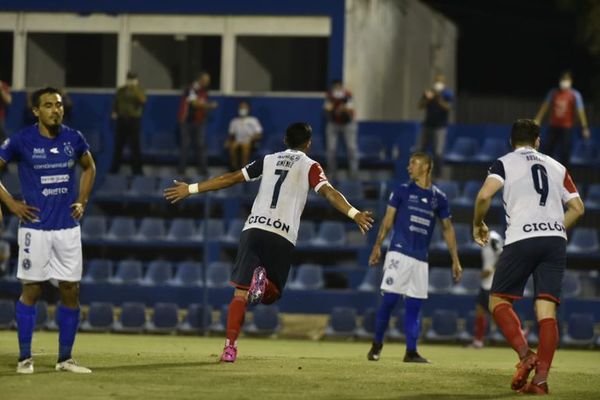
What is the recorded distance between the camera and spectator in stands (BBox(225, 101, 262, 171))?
2784 centimetres

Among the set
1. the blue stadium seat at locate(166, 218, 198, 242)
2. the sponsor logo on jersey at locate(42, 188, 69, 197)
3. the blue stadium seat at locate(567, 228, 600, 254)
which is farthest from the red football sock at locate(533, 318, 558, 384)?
the blue stadium seat at locate(166, 218, 198, 242)

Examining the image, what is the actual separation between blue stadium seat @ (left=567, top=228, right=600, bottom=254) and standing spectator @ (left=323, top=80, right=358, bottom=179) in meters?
4.49

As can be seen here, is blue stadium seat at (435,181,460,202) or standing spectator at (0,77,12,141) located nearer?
blue stadium seat at (435,181,460,202)

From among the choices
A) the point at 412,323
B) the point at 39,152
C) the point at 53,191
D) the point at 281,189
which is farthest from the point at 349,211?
the point at 412,323

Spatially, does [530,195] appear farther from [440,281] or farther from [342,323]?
[440,281]

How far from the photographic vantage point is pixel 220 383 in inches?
450

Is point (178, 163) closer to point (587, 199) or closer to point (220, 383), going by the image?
point (587, 199)

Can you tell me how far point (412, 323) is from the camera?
639 inches

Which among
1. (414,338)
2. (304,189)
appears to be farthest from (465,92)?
(304,189)

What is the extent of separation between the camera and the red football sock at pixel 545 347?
1135 centimetres

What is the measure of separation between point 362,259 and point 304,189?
497 inches

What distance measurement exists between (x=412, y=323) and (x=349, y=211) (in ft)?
13.8

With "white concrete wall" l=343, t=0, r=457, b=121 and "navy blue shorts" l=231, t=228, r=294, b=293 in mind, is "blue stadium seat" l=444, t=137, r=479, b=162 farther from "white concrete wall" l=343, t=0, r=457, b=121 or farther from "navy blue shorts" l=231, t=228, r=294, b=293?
"navy blue shorts" l=231, t=228, r=294, b=293

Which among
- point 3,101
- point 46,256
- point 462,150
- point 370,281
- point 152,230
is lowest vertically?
point 370,281
